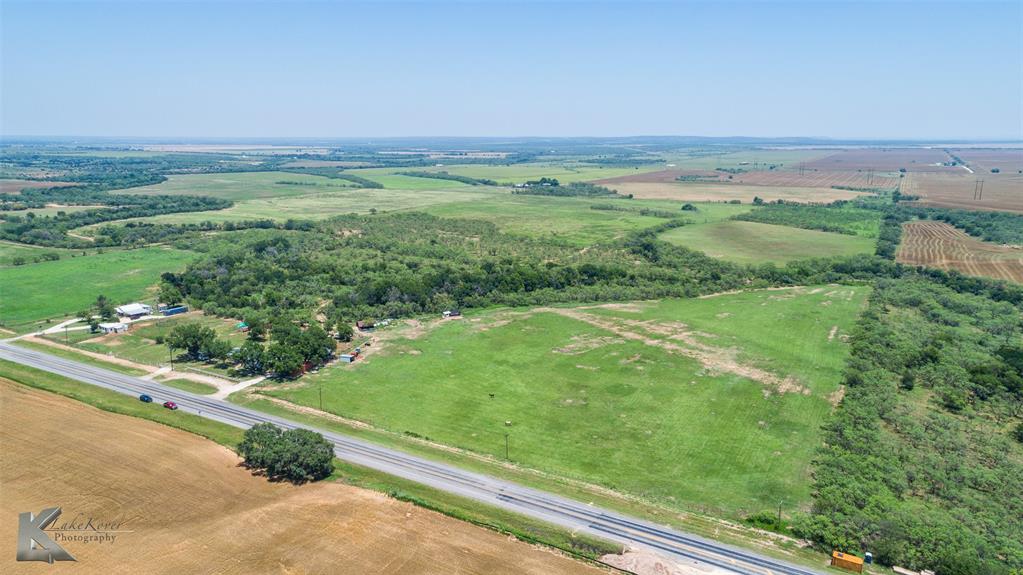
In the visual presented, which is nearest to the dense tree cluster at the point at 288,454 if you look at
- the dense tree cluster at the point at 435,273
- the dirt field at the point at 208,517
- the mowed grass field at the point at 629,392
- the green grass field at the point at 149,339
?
the dirt field at the point at 208,517

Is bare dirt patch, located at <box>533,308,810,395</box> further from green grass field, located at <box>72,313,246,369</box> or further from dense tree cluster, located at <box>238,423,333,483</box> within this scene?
green grass field, located at <box>72,313,246,369</box>

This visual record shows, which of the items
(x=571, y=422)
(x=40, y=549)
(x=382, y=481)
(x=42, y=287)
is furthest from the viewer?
(x=42, y=287)

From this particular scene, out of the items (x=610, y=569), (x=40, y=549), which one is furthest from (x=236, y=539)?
(x=610, y=569)

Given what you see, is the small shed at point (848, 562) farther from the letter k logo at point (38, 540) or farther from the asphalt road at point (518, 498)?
the letter k logo at point (38, 540)

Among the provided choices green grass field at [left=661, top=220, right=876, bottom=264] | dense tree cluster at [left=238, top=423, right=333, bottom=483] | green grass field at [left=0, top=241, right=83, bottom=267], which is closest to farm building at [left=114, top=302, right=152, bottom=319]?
green grass field at [left=0, top=241, right=83, bottom=267]

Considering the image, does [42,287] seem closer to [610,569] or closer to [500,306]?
[500,306]

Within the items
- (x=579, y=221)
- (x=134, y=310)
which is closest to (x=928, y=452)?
(x=134, y=310)

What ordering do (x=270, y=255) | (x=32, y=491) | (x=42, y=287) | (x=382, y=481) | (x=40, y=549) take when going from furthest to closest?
(x=270, y=255) → (x=42, y=287) → (x=382, y=481) → (x=32, y=491) → (x=40, y=549)
